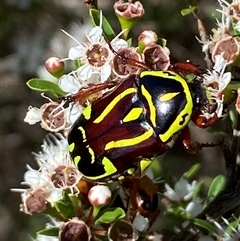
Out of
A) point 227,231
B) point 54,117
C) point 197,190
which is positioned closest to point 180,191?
point 197,190

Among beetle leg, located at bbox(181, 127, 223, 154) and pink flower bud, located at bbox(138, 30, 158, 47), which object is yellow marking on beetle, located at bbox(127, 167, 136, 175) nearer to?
beetle leg, located at bbox(181, 127, 223, 154)

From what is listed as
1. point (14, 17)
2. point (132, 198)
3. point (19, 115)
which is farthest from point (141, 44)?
point (19, 115)

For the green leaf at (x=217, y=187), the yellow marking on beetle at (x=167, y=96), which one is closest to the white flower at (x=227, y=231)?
the green leaf at (x=217, y=187)

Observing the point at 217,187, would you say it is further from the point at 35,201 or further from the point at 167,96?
the point at 35,201

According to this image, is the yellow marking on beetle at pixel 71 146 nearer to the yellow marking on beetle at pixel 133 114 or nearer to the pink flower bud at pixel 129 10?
the yellow marking on beetle at pixel 133 114

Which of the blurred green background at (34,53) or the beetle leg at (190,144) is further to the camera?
the blurred green background at (34,53)

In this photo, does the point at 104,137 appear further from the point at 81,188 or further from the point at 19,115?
the point at 19,115
